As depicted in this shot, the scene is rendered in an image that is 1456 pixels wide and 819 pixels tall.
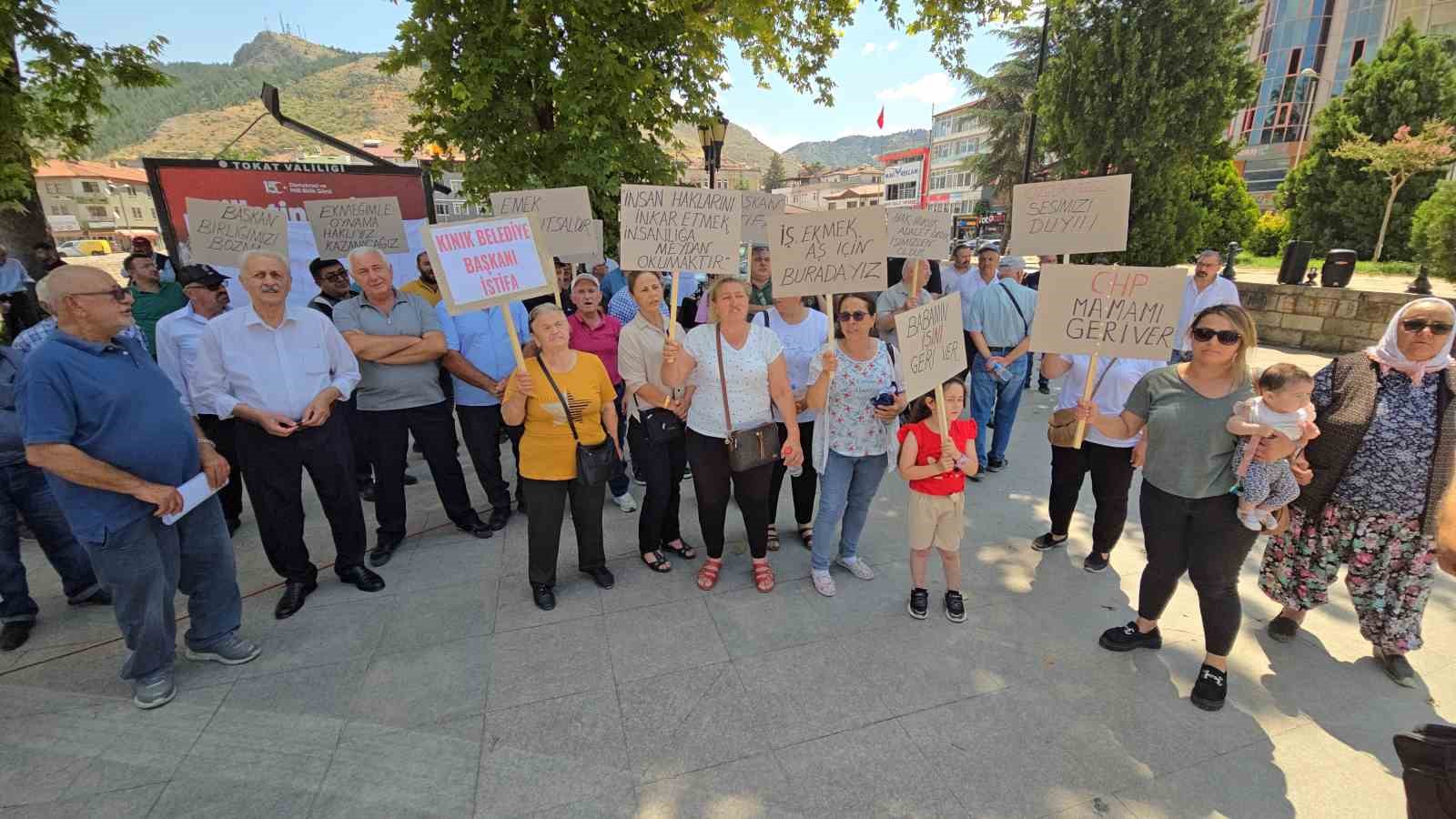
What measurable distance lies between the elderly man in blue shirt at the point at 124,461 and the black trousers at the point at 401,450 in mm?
1081

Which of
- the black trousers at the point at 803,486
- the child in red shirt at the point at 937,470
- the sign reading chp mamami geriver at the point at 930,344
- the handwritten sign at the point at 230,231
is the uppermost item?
the handwritten sign at the point at 230,231

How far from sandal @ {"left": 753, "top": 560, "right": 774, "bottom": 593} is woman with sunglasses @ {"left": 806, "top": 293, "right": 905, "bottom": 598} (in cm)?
29

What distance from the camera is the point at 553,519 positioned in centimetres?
365

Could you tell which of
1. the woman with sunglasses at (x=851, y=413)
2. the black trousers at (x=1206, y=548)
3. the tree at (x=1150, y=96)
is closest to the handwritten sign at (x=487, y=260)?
the woman with sunglasses at (x=851, y=413)

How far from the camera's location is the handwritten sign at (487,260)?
319cm

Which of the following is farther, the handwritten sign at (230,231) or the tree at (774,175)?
the tree at (774,175)

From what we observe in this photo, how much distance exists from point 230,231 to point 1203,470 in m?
6.33

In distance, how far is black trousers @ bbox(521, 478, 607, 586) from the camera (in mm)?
3572

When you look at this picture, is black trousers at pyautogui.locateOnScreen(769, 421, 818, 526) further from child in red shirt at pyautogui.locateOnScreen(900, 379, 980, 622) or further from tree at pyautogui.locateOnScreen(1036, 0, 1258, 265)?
tree at pyautogui.locateOnScreen(1036, 0, 1258, 265)

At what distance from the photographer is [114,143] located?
128375 mm

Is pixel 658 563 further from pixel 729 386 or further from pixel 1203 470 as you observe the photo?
pixel 1203 470

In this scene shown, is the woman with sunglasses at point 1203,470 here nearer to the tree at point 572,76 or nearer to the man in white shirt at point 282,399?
the man in white shirt at point 282,399

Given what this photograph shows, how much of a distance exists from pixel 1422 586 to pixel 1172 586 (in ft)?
3.69

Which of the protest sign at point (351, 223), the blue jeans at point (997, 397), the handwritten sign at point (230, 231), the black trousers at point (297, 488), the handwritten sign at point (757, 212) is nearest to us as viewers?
the black trousers at point (297, 488)
